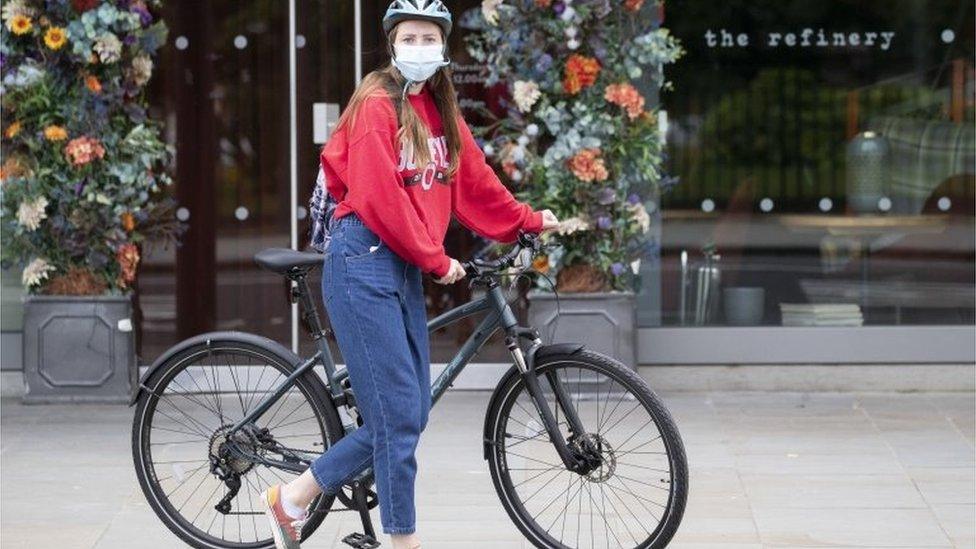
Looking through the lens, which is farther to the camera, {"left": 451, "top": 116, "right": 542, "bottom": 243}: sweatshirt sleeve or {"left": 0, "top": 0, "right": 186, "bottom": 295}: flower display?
{"left": 0, "top": 0, "right": 186, "bottom": 295}: flower display

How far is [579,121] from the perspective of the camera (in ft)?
29.0

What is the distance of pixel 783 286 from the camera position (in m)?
9.66

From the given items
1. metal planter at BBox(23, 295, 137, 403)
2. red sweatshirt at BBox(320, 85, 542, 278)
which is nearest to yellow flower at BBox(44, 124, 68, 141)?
metal planter at BBox(23, 295, 137, 403)

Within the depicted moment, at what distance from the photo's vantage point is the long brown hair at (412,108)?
17.4 ft

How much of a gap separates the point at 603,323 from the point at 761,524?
270cm

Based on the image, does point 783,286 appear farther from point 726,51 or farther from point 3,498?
point 3,498

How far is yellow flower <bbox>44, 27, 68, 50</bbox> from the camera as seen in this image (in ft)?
28.8

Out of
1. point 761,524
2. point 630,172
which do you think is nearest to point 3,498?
point 761,524

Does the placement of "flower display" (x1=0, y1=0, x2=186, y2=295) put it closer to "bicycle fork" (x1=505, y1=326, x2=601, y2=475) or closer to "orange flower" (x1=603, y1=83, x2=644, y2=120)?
"orange flower" (x1=603, y1=83, x2=644, y2=120)

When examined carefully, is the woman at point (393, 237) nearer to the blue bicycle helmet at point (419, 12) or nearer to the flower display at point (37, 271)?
the blue bicycle helmet at point (419, 12)

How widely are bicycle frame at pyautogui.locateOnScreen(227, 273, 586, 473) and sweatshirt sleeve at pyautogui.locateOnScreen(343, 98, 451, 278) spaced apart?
1.03ft

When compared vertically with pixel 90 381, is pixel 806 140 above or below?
above

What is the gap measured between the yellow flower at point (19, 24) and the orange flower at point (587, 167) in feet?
8.60

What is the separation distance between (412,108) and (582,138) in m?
3.58
